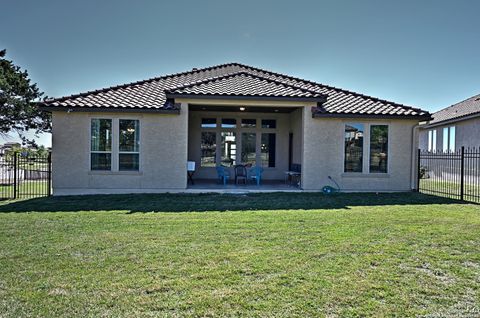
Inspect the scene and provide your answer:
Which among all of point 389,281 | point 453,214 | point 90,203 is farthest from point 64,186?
point 453,214

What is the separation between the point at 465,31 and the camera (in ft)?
54.6

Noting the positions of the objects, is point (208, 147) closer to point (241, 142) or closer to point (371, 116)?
point (241, 142)

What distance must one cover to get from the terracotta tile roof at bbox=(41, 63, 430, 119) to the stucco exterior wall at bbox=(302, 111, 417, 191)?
1.72 feet

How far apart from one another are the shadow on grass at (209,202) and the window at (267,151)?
566cm

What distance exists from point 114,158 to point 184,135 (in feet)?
9.72

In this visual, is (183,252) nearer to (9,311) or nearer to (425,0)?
(9,311)

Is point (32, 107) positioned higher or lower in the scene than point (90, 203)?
higher

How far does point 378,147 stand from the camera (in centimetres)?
1444

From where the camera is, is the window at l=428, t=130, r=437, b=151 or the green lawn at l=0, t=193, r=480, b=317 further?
the window at l=428, t=130, r=437, b=151

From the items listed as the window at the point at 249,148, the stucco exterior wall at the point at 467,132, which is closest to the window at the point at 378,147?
the window at the point at 249,148

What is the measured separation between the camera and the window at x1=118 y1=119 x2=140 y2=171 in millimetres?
13359

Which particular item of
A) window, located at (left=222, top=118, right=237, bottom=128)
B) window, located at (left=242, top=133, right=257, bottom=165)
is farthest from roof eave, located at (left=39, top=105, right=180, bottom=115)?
window, located at (left=242, top=133, right=257, bottom=165)

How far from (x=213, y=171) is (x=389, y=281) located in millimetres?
14522

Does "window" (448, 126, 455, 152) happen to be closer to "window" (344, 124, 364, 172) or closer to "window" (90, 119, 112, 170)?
"window" (344, 124, 364, 172)
